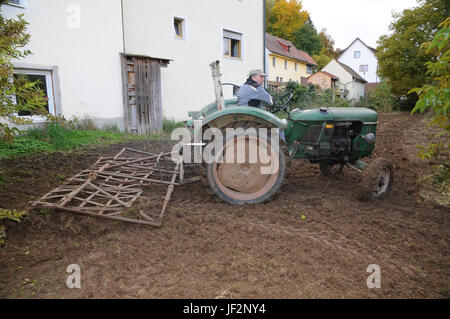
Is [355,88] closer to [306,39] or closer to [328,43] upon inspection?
[306,39]

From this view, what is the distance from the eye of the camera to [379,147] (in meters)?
7.14

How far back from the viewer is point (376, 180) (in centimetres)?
348

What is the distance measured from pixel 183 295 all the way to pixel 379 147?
6.68 m

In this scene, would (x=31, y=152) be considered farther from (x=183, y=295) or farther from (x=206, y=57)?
(x=206, y=57)

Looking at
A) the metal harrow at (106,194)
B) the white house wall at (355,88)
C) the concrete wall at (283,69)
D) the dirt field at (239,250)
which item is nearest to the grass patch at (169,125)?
the metal harrow at (106,194)

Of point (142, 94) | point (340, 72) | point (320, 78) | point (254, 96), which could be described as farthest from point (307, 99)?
point (340, 72)

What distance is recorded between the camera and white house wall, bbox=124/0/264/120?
9.41 m

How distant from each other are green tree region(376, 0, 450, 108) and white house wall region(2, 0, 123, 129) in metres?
16.1

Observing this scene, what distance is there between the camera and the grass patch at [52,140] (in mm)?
5379

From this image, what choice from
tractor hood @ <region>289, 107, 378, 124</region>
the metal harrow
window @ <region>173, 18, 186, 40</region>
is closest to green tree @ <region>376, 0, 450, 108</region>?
window @ <region>173, 18, 186, 40</region>

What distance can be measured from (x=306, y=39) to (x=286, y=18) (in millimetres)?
3625

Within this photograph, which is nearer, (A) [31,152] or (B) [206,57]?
(A) [31,152]

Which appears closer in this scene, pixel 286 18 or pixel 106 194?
pixel 106 194
